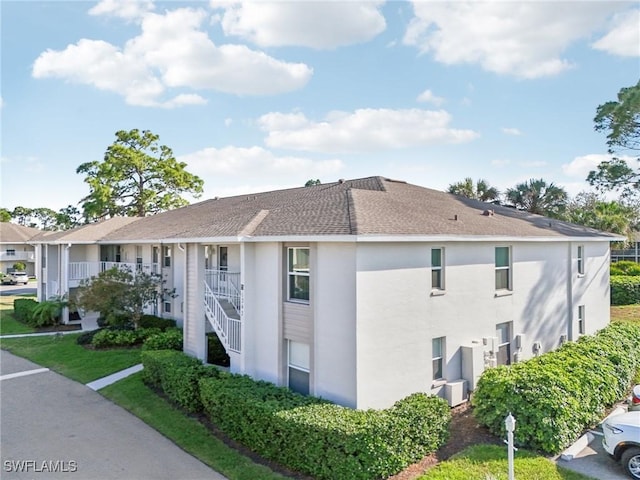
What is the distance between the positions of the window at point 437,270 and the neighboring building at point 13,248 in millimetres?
58036

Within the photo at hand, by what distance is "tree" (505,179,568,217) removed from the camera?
29547mm

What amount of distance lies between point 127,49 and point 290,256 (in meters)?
11.2

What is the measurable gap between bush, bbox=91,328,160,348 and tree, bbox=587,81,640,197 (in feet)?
91.4

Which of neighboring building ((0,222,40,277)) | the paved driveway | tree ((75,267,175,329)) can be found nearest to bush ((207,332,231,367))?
the paved driveway

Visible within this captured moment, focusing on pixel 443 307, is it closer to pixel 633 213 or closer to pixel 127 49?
pixel 127 49

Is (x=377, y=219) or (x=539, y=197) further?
(x=539, y=197)

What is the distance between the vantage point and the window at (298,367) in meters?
11.1

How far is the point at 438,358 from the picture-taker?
468 inches

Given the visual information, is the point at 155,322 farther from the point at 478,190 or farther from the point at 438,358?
the point at 478,190

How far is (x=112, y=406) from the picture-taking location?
12164 millimetres

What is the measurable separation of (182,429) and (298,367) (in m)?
3.32

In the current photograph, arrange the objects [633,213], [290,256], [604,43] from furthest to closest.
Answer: [633,213] < [604,43] < [290,256]

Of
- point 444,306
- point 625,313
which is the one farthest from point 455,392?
point 625,313

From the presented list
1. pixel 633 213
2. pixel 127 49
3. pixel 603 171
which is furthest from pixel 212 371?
pixel 633 213
